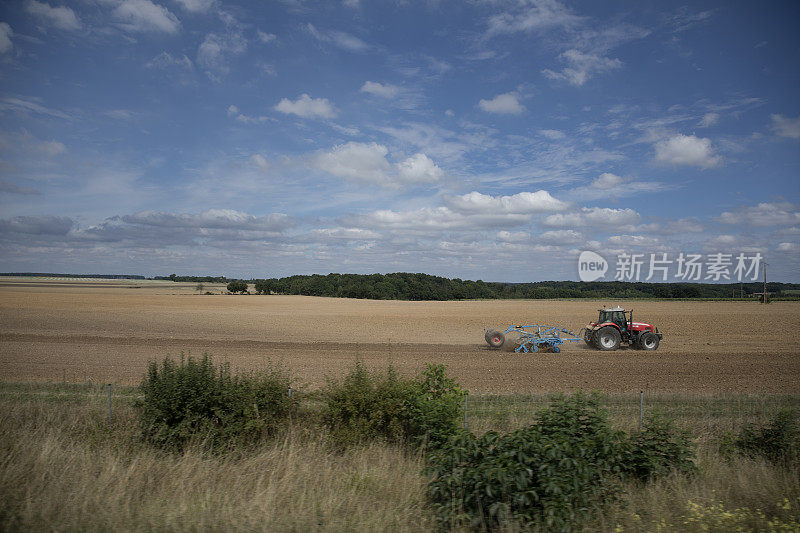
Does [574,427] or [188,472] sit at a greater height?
[574,427]

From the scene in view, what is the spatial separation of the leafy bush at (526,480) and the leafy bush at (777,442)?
11.8 ft

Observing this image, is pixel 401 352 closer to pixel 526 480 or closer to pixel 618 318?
pixel 618 318

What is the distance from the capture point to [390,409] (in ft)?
28.0

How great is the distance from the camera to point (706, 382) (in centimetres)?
1875

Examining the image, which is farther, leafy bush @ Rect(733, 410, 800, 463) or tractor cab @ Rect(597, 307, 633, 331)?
tractor cab @ Rect(597, 307, 633, 331)

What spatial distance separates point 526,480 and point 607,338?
25.4m

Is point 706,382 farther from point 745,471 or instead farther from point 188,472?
point 188,472

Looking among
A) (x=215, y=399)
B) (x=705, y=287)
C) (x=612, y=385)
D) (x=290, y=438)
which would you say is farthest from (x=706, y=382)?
(x=705, y=287)

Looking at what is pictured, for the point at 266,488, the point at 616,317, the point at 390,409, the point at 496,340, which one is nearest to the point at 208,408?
the point at 266,488

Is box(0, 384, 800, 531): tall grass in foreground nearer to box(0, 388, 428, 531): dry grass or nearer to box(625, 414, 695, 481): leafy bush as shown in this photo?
box(0, 388, 428, 531): dry grass

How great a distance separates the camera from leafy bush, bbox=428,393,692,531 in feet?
15.5

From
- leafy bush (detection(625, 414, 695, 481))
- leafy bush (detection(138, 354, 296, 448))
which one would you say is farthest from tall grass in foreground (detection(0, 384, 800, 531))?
leafy bush (detection(138, 354, 296, 448))

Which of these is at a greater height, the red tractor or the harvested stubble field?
the red tractor

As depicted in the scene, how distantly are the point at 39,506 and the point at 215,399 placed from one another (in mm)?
3453
